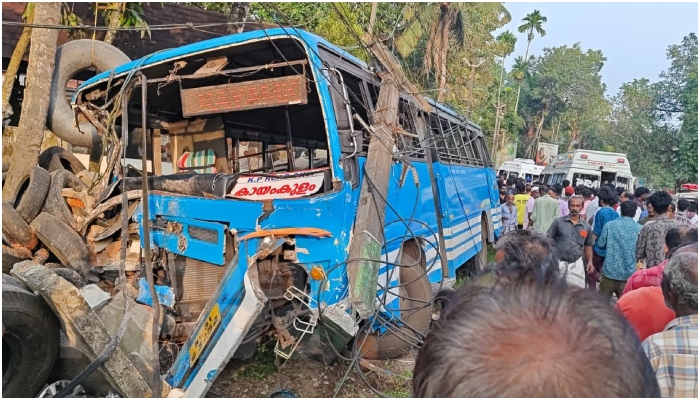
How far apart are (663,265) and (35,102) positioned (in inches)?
299

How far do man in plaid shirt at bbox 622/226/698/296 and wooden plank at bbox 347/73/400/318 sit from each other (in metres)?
1.68

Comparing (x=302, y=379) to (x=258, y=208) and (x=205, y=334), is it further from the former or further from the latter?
(x=258, y=208)

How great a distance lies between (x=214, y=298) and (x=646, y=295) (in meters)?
2.66

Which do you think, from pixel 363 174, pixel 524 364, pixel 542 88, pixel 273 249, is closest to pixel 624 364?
pixel 524 364

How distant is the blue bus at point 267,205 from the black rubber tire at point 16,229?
3.28ft

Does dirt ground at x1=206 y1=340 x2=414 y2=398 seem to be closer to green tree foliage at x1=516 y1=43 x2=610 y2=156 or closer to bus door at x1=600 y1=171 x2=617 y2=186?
bus door at x1=600 y1=171 x2=617 y2=186

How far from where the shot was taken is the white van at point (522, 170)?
31.6 meters

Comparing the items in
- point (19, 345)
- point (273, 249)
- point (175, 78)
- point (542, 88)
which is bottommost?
point (19, 345)

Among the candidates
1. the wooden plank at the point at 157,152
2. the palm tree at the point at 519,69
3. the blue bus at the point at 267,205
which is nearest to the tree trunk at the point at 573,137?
the palm tree at the point at 519,69

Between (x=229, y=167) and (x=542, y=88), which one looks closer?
(x=229, y=167)

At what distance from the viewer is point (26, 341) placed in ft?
11.5

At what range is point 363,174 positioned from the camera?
13.7 feet

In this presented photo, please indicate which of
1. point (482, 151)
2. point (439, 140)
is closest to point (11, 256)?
point (439, 140)

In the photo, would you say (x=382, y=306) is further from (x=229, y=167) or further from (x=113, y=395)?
(x=229, y=167)
